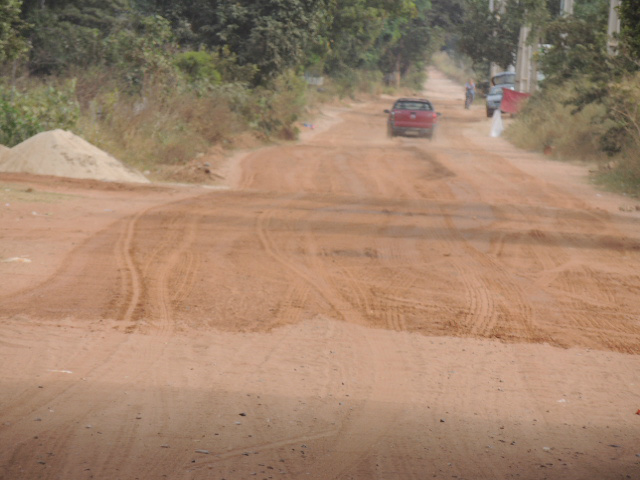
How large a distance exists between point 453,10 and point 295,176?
2140 inches

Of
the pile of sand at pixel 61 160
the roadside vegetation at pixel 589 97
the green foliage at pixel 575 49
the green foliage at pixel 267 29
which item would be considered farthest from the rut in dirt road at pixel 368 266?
the green foliage at pixel 267 29

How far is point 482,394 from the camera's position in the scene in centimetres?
581

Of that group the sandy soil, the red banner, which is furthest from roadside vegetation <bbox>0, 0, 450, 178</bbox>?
the red banner

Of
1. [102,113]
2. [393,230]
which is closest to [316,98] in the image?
[102,113]

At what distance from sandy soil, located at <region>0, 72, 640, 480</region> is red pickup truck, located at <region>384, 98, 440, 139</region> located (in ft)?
62.0

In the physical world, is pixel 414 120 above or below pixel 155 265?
below

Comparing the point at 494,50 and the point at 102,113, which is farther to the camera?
the point at 494,50

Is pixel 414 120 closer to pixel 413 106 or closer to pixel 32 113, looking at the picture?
pixel 413 106

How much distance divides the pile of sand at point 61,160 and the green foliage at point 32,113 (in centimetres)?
138

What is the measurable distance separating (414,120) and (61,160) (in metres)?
18.8

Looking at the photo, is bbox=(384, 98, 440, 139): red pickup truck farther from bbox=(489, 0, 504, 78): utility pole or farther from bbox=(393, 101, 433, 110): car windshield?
bbox=(489, 0, 504, 78): utility pole

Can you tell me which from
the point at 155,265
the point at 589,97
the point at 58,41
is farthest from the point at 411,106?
the point at 155,265

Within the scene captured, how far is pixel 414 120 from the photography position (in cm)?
3338

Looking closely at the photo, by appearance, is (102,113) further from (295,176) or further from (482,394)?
(482,394)
